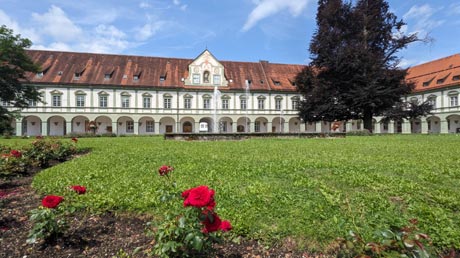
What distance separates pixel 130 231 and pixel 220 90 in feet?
123

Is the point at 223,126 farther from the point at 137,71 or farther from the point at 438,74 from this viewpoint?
the point at 438,74

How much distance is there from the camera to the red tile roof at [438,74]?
3750 cm

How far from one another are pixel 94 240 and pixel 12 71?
12942 millimetres

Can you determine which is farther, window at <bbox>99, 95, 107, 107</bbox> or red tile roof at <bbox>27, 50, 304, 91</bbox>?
window at <bbox>99, 95, 107, 107</bbox>

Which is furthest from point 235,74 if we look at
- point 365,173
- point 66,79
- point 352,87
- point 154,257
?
point 154,257

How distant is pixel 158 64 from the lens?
4112 cm

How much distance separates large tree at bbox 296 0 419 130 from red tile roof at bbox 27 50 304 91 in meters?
11.7

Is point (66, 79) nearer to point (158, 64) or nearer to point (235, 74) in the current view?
point (158, 64)

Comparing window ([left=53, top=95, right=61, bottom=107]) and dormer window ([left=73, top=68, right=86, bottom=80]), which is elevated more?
dormer window ([left=73, top=68, right=86, bottom=80])

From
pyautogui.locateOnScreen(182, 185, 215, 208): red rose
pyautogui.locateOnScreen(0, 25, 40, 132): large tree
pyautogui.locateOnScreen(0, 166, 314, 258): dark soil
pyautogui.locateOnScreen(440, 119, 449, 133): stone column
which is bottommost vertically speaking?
pyautogui.locateOnScreen(0, 166, 314, 258): dark soil

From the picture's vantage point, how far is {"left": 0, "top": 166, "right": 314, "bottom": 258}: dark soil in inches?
110

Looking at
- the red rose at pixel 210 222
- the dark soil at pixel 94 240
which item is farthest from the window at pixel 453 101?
the red rose at pixel 210 222

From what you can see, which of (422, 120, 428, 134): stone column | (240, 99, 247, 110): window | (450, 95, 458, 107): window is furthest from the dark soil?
(422, 120, 428, 134): stone column

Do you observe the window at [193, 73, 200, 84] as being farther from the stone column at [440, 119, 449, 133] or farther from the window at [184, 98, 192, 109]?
the stone column at [440, 119, 449, 133]
